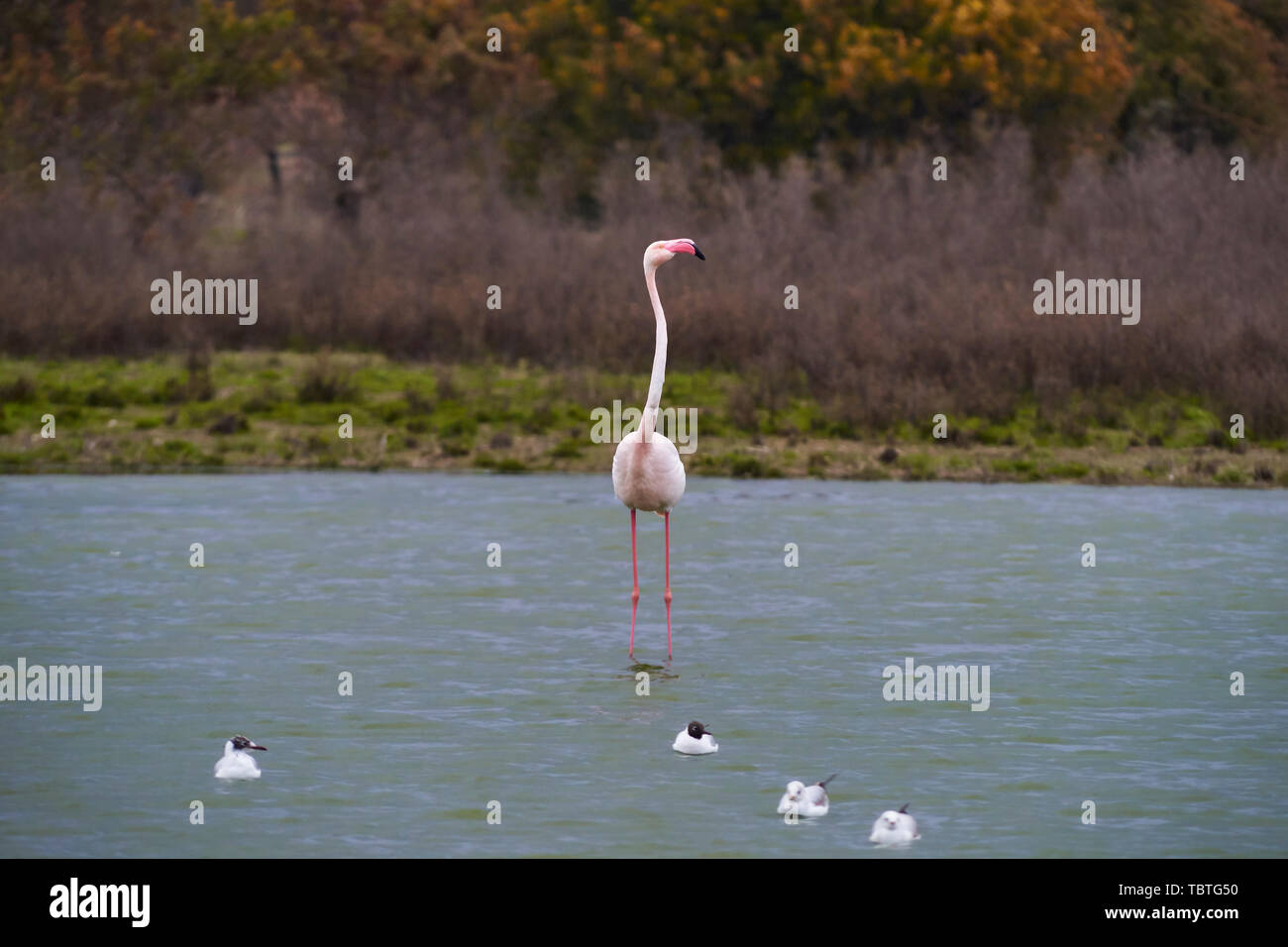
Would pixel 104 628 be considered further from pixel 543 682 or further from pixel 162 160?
pixel 162 160

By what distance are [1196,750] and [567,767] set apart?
3.11m

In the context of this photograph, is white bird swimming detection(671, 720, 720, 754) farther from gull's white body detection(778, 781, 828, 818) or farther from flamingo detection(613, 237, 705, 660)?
flamingo detection(613, 237, 705, 660)

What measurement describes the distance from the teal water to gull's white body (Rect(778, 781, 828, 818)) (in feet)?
0.36

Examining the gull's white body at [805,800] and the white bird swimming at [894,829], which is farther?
the gull's white body at [805,800]

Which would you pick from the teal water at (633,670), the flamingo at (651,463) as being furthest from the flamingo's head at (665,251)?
the teal water at (633,670)

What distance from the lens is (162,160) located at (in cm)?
3506

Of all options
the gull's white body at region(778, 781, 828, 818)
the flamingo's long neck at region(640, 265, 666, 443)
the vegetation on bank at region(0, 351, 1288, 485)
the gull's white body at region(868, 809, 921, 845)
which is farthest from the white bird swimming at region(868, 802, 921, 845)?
the vegetation on bank at region(0, 351, 1288, 485)

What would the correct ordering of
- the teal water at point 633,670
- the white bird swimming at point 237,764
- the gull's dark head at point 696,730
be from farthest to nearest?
the gull's dark head at point 696,730 < the white bird swimming at point 237,764 < the teal water at point 633,670

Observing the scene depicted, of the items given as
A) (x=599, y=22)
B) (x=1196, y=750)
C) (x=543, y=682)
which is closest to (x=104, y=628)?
(x=543, y=682)

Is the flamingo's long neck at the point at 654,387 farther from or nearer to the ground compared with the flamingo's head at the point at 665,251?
nearer to the ground

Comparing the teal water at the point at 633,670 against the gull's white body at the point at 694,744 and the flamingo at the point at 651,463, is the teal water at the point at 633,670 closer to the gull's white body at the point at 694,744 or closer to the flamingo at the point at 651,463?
the gull's white body at the point at 694,744

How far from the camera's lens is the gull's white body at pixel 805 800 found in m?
8.58

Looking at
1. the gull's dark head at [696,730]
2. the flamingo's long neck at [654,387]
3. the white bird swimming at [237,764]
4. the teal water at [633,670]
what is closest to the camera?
the teal water at [633,670]

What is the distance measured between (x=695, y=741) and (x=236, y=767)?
2146 mm
